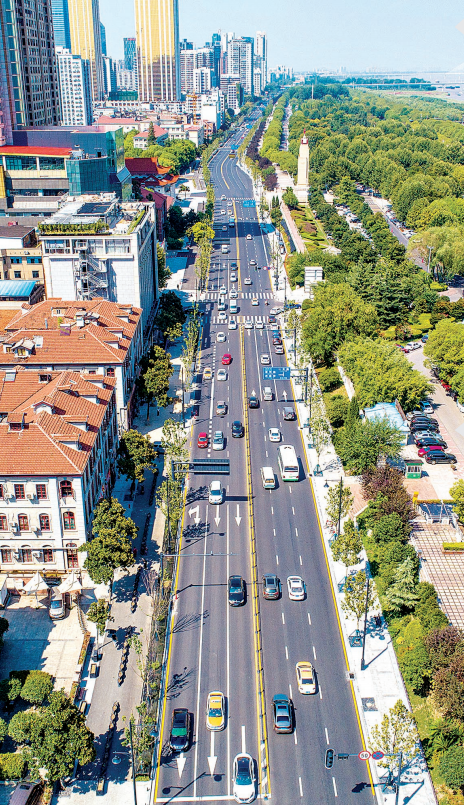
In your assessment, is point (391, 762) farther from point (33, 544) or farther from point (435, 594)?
point (33, 544)

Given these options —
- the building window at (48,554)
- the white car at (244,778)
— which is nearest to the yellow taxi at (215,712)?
the white car at (244,778)

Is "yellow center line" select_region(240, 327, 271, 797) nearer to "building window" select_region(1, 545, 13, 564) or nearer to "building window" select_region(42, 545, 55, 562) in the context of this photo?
"building window" select_region(42, 545, 55, 562)

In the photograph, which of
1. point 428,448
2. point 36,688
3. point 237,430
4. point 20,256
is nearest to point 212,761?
point 36,688

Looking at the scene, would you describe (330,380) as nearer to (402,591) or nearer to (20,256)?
(402,591)

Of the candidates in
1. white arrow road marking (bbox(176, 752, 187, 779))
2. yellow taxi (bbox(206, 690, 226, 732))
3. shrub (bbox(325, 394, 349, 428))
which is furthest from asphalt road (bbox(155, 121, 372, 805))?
shrub (bbox(325, 394, 349, 428))

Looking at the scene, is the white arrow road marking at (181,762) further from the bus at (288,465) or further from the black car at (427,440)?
the black car at (427,440)

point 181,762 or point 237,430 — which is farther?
point 237,430
